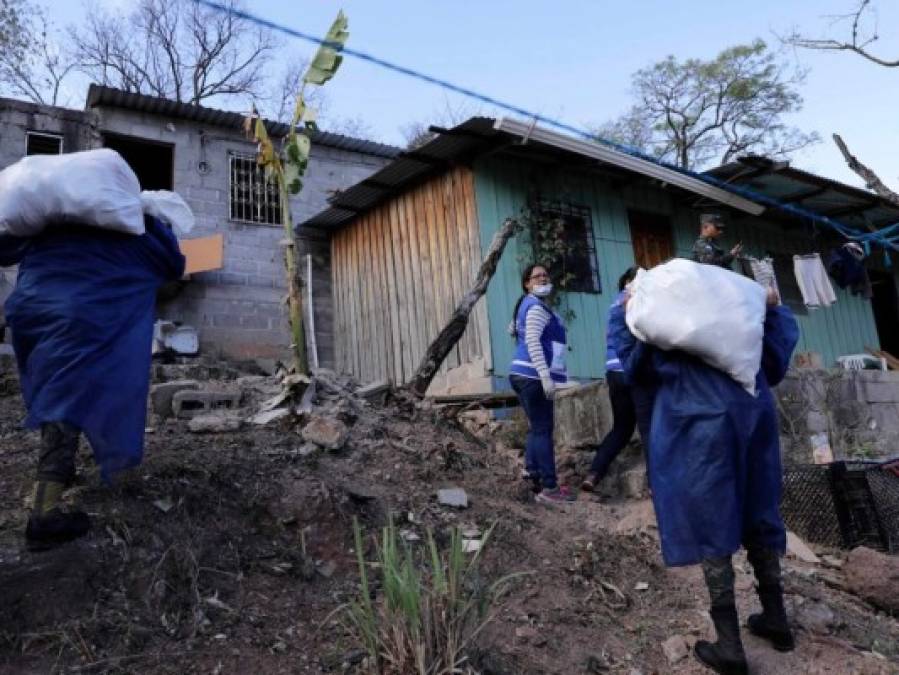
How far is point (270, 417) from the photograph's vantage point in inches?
180

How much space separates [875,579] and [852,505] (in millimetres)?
1068

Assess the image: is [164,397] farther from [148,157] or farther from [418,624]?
[148,157]

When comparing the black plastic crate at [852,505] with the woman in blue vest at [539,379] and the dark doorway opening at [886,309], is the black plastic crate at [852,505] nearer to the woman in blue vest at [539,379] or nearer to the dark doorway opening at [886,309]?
the woman in blue vest at [539,379]

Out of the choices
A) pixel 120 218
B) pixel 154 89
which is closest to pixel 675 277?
pixel 120 218

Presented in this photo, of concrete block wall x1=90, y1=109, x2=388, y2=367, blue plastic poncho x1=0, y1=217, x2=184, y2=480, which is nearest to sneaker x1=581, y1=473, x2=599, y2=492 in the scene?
blue plastic poncho x1=0, y1=217, x2=184, y2=480

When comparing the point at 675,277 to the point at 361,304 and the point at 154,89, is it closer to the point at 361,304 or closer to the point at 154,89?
the point at 361,304

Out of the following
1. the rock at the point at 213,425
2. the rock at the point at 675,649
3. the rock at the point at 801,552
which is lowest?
the rock at the point at 675,649

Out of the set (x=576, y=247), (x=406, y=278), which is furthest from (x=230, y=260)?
(x=576, y=247)

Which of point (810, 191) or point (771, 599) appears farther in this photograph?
point (810, 191)

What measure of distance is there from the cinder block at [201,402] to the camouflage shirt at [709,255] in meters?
3.40

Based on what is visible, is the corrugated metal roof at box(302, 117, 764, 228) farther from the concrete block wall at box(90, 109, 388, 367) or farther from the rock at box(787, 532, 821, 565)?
the rock at box(787, 532, 821, 565)

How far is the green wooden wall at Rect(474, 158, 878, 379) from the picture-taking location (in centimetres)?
796

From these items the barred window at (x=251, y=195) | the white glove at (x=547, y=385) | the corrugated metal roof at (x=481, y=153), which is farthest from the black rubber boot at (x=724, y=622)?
the barred window at (x=251, y=195)

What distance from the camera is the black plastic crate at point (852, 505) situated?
4.47 meters
